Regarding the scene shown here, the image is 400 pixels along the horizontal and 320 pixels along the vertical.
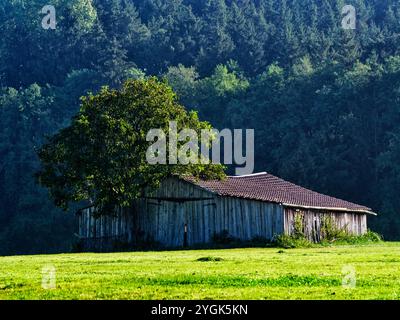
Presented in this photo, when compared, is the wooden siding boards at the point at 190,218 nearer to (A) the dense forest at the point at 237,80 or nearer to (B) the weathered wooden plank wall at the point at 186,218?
(B) the weathered wooden plank wall at the point at 186,218

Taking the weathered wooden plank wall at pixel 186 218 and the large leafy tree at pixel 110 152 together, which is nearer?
the large leafy tree at pixel 110 152

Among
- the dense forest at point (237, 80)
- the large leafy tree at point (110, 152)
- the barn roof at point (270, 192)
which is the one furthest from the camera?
the dense forest at point (237, 80)

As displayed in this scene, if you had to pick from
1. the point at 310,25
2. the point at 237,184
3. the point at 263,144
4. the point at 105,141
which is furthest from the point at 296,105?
the point at 310,25

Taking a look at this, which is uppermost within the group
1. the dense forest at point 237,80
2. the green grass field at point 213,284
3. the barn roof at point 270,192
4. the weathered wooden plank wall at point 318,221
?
the dense forest at point 237,80

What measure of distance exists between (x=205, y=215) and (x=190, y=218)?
3.76 feet

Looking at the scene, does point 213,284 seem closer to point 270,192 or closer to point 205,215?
point 205,215

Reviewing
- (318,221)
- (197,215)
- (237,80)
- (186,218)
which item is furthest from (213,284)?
(237,80)

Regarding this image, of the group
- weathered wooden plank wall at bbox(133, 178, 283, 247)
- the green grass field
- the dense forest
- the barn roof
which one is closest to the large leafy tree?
weathered wooden plank wall at bbox(133, 178, 283, 247)

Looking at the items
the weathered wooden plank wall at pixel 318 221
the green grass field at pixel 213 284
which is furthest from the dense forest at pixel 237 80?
the green grass field at pixel 213 284

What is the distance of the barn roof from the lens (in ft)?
203

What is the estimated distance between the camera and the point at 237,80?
5389 inches

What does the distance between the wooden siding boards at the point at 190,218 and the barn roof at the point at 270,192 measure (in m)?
0.51

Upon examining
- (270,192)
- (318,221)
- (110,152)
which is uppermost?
(110,152)

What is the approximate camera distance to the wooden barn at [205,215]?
202 feet
